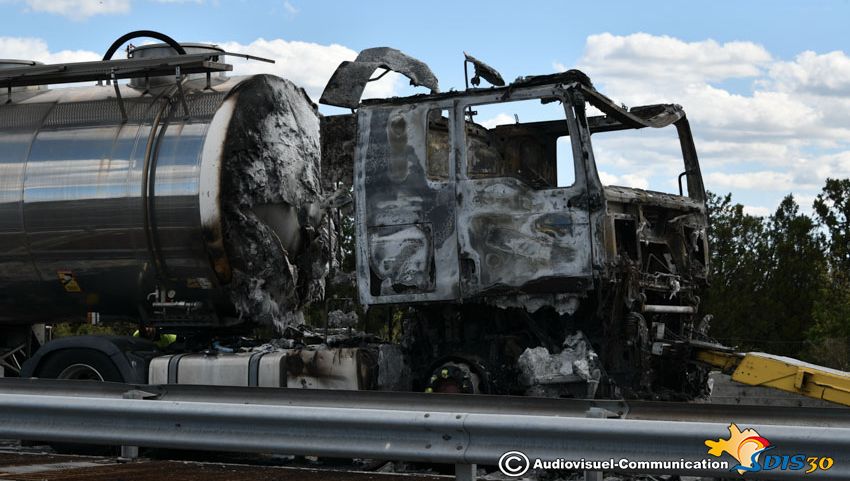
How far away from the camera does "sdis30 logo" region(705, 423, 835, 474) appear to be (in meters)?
4.99

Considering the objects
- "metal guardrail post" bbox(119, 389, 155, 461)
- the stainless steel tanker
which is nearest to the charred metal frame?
the stainless steel tanker

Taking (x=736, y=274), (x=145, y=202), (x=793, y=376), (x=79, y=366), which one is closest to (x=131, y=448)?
(x=79, y=366)

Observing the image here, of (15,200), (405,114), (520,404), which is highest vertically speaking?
(405,114)

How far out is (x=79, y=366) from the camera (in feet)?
30.3

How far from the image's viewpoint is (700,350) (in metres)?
8.60

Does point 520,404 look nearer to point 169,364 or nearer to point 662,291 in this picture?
point 662,291

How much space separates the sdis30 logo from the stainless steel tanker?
16.5 ft

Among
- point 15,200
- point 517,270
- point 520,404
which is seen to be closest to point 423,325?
point 517,270

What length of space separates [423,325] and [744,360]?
244 cm

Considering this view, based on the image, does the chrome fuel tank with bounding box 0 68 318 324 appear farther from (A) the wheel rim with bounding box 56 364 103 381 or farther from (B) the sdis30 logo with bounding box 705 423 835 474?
(B) the sdis30 logo with bounding box 705 423 835 474

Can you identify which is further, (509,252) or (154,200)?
(154,200)

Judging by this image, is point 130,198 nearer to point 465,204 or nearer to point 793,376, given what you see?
point 465,204

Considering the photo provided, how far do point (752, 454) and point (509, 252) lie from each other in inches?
133

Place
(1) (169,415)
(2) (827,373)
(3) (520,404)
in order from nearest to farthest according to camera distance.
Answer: (1) (169,415)
(3) (520,404)
(2) (827,373)
